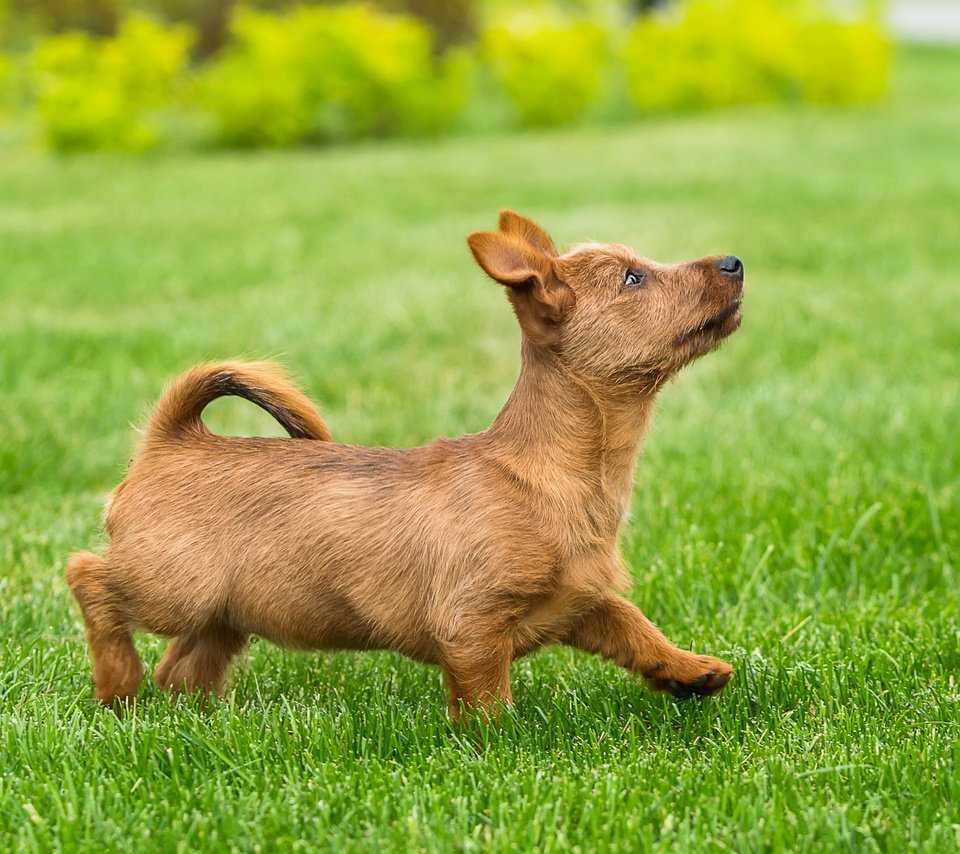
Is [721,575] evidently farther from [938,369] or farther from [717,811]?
[938,369]

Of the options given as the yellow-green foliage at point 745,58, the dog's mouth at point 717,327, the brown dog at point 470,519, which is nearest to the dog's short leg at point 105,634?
the brown dog at point 470,519

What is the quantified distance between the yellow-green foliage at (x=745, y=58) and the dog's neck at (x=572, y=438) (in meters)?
22.0

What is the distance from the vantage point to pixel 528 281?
3111mm

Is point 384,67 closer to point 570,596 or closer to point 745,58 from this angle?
point 745,58

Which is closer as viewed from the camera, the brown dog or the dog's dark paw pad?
the brown dog

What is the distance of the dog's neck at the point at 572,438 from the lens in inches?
122

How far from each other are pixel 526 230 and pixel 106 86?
17.5 m

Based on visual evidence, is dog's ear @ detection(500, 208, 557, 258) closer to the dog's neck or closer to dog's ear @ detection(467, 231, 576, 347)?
dog's ear @ detection(467, 231, 576, 347)

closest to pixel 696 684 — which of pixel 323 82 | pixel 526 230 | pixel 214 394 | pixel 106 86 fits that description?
pixel 526 230

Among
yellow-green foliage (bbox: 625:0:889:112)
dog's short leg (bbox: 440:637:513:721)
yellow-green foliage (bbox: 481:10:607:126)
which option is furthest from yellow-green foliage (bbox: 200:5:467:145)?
dog's short leg (bbox: 440:637:513:721)

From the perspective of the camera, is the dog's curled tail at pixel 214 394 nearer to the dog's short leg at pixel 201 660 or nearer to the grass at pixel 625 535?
the dog's short leg at pixel 201 660

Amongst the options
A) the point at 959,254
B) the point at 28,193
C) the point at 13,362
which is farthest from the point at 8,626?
the point at 28,193

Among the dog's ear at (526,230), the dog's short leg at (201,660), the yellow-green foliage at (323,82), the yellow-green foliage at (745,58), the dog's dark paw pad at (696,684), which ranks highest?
the yellow-green foliage at (745,58)

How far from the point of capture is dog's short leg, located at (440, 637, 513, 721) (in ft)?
9.73
